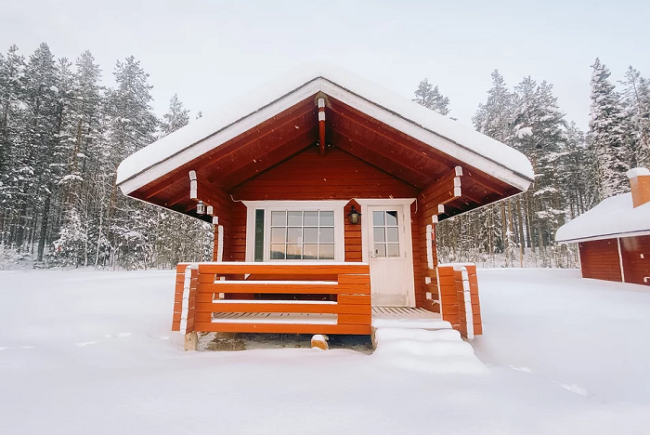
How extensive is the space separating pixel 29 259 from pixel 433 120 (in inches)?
1070

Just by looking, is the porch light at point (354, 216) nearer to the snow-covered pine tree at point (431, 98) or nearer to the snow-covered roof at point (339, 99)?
the snow-covered roof at point (339, 99)

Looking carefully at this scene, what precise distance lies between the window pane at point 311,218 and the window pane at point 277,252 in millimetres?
702

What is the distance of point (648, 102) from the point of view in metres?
22.0

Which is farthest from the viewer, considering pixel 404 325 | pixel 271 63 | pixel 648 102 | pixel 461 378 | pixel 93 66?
pixel 271 63

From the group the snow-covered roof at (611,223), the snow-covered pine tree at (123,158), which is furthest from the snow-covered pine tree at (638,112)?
the snow-covered pine tree at (123,158)

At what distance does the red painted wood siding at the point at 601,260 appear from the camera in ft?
37.3

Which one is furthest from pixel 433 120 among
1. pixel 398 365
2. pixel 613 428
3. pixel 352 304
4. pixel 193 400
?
pixel 193 400

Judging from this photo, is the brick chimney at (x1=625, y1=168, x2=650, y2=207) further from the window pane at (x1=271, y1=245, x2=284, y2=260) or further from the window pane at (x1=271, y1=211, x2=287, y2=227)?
the window pane at (x1=271, y1=245, x2=284, y2=260)

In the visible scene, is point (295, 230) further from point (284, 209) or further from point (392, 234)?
point (392, 234)

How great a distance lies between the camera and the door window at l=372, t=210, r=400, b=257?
6039 mm

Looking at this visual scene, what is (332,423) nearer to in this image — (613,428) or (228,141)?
(613,428)

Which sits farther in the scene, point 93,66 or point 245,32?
point 245,32

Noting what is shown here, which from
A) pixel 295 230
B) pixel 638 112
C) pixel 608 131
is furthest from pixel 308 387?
pixel 638 112

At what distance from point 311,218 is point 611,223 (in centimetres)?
1173
